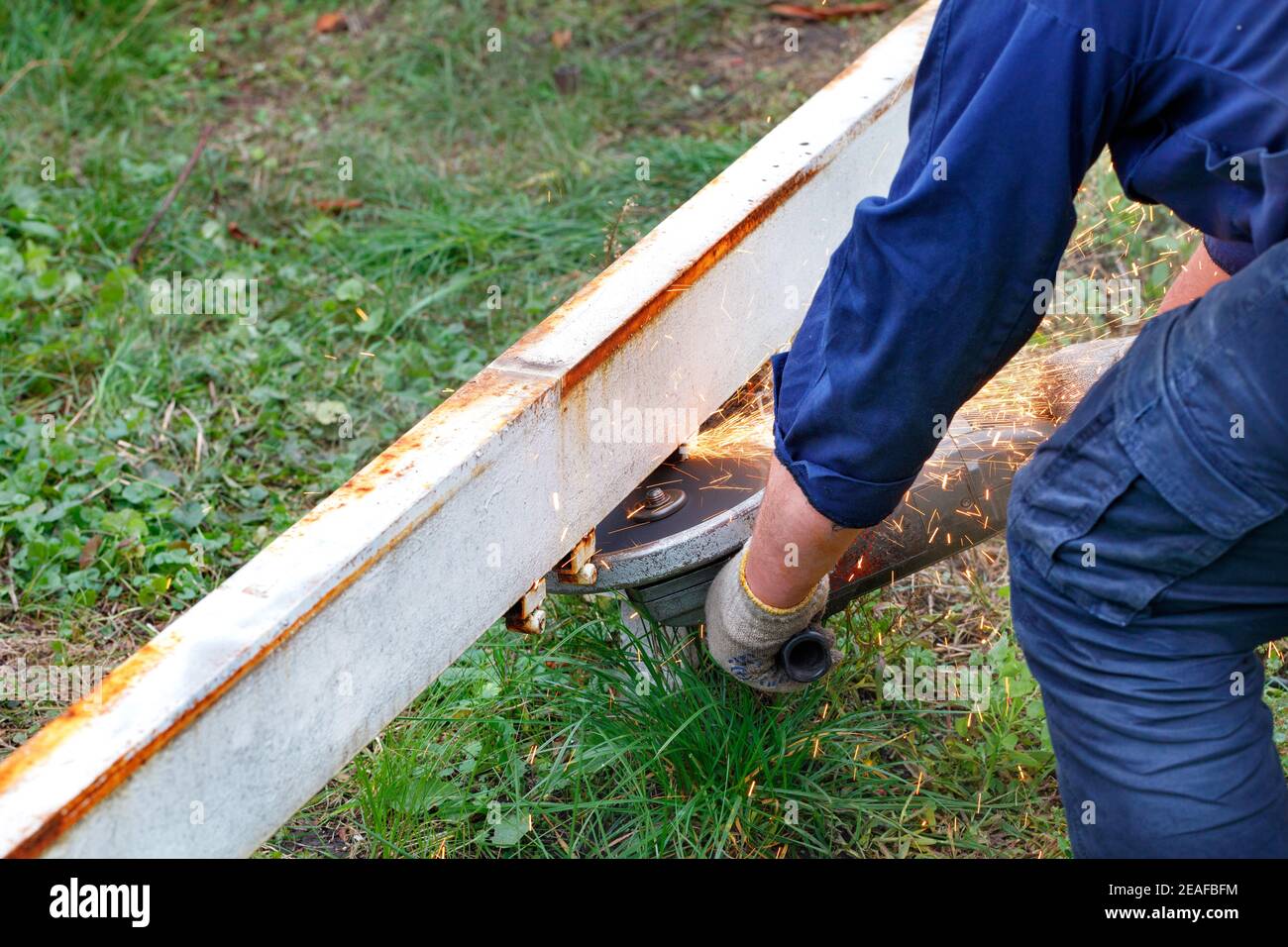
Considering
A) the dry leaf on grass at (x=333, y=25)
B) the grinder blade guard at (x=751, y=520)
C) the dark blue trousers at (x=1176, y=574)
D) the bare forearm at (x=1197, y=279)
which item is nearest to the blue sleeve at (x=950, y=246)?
the dark blue trousers at (x=1176, y=574)

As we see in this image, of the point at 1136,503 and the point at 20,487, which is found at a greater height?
the point at 1136,503

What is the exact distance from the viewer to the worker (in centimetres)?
153

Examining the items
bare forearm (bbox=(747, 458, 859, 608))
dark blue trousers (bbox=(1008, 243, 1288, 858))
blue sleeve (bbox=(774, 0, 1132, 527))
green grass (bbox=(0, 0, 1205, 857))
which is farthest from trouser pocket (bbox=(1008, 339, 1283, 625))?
green grass (bbox=(0, 0, 1205, 857))

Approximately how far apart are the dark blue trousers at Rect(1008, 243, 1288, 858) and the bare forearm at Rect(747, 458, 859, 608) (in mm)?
355

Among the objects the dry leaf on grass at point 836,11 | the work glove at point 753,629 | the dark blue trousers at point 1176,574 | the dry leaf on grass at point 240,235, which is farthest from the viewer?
the dry leaf on grass at point 836,11

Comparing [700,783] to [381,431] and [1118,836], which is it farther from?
[381,431]

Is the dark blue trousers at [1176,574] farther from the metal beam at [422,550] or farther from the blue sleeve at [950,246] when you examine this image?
the metal beam at [422,550]

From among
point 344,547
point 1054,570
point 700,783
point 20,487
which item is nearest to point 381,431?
point 20,487

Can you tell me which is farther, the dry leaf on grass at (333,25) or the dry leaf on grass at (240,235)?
the dry leaf on grass at (333,25)

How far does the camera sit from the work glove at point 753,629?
7.39 ft

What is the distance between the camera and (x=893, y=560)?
2529 mm

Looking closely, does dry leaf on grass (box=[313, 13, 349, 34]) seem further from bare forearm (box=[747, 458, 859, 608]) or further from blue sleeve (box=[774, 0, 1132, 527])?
blue sleeve (box=[774, 0, 1132, 527])

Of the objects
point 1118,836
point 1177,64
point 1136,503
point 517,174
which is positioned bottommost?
point 517,174

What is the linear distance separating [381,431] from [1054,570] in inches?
86.4
